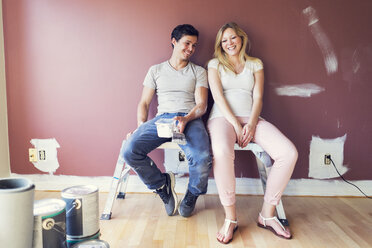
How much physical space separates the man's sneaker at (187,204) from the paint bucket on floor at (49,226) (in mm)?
937

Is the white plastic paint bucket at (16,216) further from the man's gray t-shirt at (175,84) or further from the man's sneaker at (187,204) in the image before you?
the man's gray t-shirt at (175,84)

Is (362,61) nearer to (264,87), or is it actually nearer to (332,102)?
(332,102)

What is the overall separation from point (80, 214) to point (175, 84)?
1.23m

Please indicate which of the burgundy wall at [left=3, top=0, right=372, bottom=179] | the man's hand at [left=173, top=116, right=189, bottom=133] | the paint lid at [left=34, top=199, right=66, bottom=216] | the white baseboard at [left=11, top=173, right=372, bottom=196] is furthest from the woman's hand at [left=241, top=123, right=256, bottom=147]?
the paint lid at [left=34, top=199, right=66, bottom=216]

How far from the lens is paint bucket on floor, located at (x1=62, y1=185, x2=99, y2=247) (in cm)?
116

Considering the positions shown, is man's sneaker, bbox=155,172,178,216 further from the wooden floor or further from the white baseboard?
the white baseboard

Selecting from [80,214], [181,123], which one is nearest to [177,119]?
[181,123]

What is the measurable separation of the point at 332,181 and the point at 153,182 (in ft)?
4.62

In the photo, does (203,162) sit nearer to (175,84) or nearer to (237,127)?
(237,127)

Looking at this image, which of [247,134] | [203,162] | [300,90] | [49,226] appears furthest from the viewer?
[300,90]

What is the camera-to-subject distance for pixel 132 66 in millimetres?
2363

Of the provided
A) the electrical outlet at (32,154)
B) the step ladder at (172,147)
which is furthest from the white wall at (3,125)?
the step ladder at (172,147)

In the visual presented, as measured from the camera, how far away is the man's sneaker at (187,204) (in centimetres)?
194

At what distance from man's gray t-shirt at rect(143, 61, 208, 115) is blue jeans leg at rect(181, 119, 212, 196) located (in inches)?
A: 11.6
